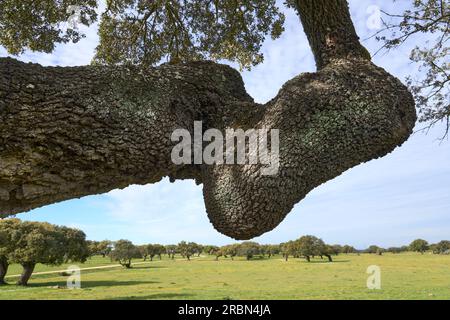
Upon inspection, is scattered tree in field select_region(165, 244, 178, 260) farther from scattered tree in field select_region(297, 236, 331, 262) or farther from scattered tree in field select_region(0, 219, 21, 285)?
scattered tree in field select_region(0, 219, 21, 285)

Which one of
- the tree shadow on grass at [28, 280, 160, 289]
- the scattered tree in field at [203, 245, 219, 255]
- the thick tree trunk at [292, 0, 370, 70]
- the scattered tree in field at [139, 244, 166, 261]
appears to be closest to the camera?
the thick tree trunk at [292, 0, 370, 70]

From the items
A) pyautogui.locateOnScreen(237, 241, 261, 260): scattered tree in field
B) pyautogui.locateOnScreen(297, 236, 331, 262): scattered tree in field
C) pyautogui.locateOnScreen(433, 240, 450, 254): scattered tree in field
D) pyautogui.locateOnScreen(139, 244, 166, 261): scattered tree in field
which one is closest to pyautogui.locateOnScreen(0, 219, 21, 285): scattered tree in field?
pyautogui.locateOnScreen(139, 244, 166, 261): scattered tree in field

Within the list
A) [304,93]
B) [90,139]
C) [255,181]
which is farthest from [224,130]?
[90,139]

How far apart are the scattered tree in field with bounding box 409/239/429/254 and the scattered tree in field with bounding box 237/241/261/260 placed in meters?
48.8

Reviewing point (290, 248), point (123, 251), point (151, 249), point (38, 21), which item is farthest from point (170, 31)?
point (151, 249)

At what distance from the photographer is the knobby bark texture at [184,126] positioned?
114 inches

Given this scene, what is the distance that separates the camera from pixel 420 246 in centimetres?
11075

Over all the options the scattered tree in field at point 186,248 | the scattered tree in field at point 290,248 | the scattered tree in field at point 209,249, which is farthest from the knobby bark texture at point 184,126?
the scattered tree in field at point 209,249

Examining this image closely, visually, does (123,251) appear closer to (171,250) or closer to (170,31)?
(171,250)

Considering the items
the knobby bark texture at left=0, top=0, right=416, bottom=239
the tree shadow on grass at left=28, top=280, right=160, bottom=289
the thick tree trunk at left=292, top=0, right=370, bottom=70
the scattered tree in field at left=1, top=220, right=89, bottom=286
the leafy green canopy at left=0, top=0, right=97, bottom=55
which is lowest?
the tree shadow on grass at left=28, top=280, right=160, bottom=289

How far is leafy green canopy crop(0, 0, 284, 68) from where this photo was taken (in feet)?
27.6

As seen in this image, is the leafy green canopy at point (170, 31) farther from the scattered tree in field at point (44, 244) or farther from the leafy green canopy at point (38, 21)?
the scattered tree in field at point (44, 244)

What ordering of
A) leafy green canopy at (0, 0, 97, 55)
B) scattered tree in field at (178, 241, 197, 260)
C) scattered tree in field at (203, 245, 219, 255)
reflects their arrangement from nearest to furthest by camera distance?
leafy green canopy at (0, 0, 97, 55), scattered tree in field at (178, 241, 197, 260), scattered tree in field at (203, 245, 219, 255)

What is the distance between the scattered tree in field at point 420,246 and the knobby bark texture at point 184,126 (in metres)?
123
